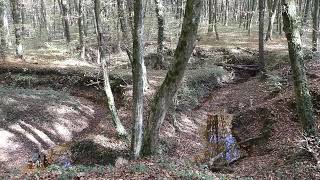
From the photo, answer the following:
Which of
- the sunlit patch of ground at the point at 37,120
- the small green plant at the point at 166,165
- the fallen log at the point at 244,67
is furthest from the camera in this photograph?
the fallen log at the point at 244,67

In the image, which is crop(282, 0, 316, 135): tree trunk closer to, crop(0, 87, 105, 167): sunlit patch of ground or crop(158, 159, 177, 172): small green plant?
crop(158, 159, 177, 172): small green plant

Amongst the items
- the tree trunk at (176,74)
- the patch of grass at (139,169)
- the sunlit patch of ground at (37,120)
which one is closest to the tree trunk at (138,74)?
the tree trunk at (176,74)

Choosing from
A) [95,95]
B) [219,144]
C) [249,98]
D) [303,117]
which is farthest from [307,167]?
[95,95]

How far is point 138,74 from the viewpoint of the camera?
36.9 feet

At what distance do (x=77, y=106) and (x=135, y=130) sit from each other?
9696mm

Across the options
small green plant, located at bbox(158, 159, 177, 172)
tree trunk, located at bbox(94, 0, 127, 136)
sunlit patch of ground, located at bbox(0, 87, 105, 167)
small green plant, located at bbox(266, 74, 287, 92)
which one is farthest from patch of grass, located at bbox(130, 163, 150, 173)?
small green plant, located at bbox(266, 74, 287, 92)

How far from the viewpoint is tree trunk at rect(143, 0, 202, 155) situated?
9.07 meters

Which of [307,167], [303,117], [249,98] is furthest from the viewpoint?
[249,98]

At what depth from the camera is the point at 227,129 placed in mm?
19281

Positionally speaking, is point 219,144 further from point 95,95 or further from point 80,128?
point 95,95

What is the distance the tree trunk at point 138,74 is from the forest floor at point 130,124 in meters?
0.77

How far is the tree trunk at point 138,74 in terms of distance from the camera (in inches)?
419

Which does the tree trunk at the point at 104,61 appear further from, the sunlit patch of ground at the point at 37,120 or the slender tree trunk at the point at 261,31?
the slender tree trunk at the point at 261,31

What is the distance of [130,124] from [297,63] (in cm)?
929
